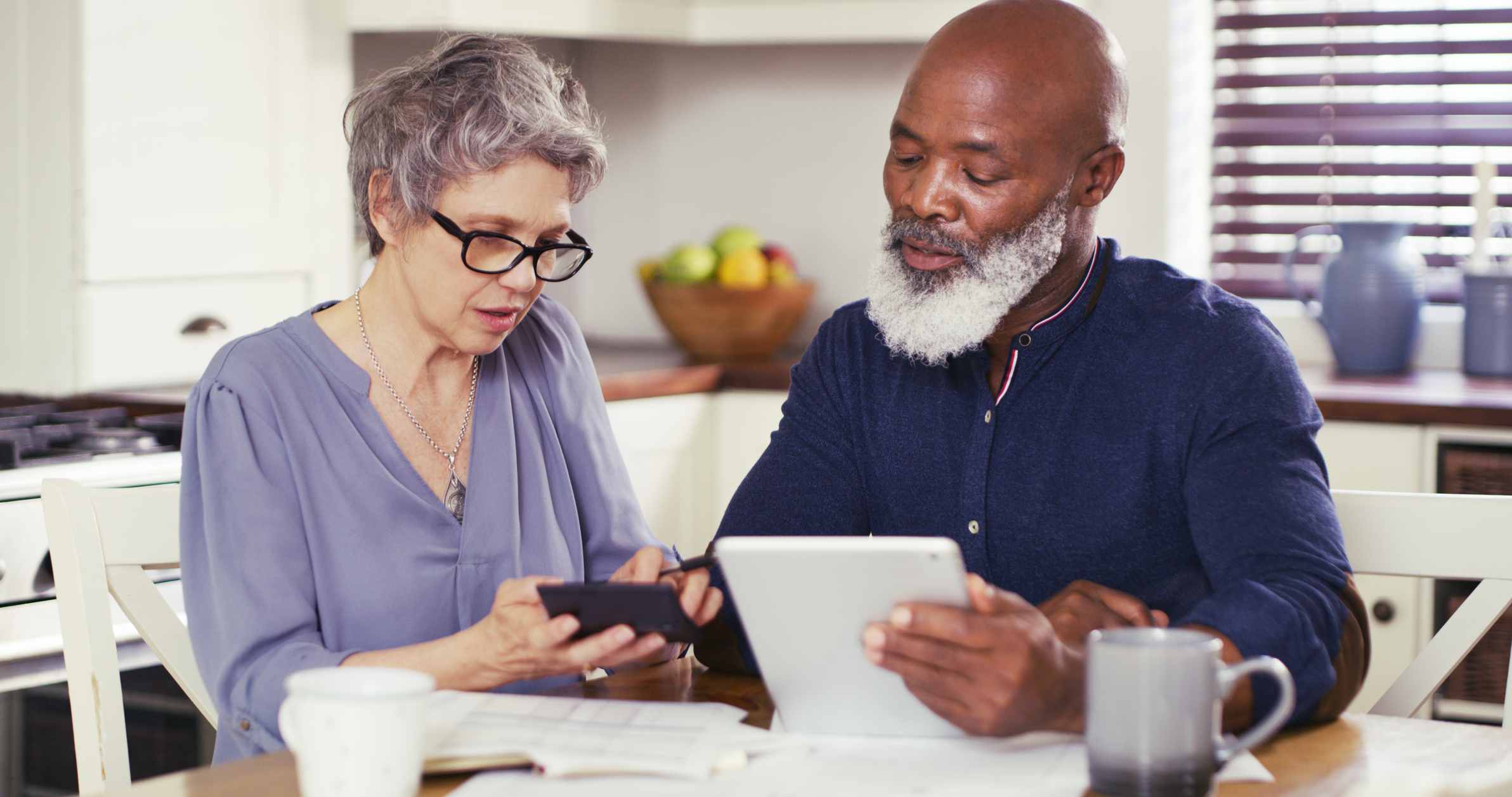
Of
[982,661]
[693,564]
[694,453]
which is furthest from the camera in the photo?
[694,453]

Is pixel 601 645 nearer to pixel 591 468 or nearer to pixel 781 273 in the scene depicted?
pixel 591 468

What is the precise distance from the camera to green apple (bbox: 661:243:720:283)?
2.99 meters

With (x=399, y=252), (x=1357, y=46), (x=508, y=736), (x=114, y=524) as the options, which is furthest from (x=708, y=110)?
(x=508, y=736)

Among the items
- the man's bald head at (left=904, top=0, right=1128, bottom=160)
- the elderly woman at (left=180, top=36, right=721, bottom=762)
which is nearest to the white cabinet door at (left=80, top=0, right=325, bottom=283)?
the elderly woman at (left=180, top=36, right=721, bottom=762)

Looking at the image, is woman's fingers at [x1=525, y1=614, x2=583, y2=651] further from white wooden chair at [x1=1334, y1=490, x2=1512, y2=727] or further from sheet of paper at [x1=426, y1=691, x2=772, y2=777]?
white wooden chair at [x1=1334, y1=490, x2=1512, y2=727]

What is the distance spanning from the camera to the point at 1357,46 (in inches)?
118

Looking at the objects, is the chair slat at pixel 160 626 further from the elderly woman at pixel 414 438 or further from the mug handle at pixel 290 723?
the mug handle at pixel 290 723

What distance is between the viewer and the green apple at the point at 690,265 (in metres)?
2.99

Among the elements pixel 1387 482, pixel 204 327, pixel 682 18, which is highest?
pixel 682 18

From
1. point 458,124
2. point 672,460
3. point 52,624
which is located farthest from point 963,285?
point 672,460

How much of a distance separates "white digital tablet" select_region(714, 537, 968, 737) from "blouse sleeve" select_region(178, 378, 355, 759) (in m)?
0.40

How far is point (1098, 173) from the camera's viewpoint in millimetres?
1507

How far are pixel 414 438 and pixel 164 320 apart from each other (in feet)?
3.77

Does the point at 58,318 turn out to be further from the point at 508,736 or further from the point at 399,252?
the point at 508,736
